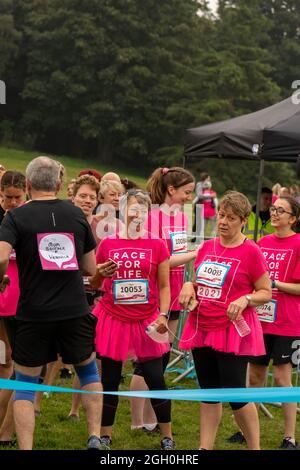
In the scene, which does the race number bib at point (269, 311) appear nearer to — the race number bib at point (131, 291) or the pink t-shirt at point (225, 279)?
the pink t-shirt at point (225, 279)

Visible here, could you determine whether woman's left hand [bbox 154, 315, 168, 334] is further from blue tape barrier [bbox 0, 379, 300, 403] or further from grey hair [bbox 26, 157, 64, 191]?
grey hair [bbox 26, 157, 64, 191]

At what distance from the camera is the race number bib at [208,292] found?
14.7 feet

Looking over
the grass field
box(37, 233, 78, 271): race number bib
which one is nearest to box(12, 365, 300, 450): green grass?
the grass field

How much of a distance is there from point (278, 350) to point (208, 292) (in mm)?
1090

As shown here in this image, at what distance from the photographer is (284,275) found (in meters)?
5.31

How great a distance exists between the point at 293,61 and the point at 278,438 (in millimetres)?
57233

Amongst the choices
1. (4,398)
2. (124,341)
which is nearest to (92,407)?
(124,341)

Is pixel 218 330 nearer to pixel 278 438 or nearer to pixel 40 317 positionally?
pixel 40 317

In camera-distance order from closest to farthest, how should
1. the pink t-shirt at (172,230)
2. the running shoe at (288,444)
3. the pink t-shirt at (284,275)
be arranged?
the running shoe at (288,444) → the pink t-shirt at (284,275) → the pink t-shirt at (172,230)

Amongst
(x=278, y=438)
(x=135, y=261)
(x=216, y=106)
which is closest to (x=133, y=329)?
(x=135, y=261)

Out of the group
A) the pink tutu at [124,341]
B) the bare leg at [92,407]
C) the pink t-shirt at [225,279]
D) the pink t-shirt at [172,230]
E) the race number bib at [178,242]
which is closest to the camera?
the bare leg at [92,407]

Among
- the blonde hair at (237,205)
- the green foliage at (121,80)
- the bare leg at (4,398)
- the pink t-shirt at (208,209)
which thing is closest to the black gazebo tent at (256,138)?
the blonde hair at (237,205)

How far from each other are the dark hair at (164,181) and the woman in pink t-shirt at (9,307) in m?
1.01

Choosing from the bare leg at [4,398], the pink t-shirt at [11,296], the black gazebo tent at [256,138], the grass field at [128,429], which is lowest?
the grass field at [128,429]
